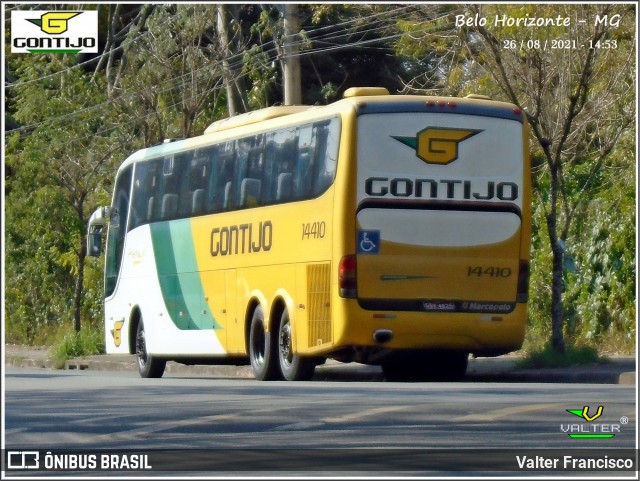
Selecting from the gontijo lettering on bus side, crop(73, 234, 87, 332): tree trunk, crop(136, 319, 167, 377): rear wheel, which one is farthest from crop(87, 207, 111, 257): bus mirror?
the gontijo lettering on bus side

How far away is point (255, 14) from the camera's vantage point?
1529 inches

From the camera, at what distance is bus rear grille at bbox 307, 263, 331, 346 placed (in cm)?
2044

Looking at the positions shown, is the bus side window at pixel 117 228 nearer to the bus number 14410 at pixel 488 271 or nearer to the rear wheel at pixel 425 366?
the rear wheel at pixel 425 366

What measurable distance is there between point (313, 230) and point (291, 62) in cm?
1055

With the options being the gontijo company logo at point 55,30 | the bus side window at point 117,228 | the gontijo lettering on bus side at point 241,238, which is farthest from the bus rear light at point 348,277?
the bus side window at point 117,228

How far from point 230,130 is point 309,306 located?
4.27 m

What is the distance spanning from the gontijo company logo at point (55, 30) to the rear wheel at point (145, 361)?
19.1 feet

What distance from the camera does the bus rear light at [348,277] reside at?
20.0m

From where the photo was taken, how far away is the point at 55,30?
2355cm

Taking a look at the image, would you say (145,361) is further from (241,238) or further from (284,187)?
(284,187)

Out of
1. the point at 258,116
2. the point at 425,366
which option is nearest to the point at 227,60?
the point at 258,116

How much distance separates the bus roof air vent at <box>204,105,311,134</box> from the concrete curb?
407cm

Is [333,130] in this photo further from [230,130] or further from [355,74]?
[355,74]

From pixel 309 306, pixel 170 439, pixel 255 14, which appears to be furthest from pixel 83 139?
pixel 170 439
